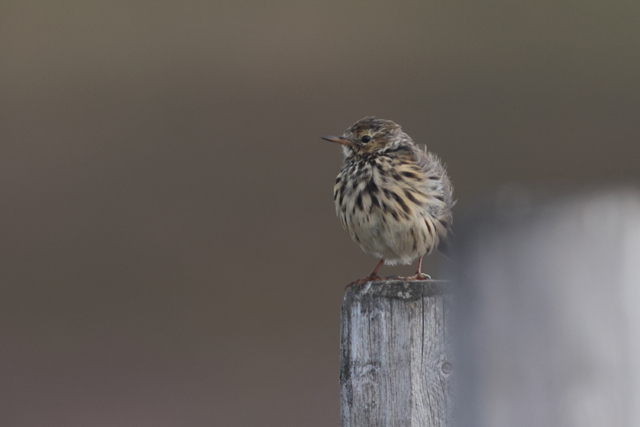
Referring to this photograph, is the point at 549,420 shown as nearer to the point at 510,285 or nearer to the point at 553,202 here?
the point at 510,285

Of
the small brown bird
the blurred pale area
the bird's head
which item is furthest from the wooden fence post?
the bird's head

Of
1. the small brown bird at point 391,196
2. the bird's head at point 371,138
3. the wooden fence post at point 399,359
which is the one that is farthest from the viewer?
the bird's head at point 371,138

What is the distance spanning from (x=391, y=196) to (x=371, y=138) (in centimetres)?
44

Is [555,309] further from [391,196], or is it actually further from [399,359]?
[391,196]

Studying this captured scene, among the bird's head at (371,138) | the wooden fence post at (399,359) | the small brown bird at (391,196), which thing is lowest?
the wooden fence post at (399,359)

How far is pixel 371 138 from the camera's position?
4055mm

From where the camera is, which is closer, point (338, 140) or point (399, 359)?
point (399, 359)

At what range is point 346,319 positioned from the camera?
2.21 m

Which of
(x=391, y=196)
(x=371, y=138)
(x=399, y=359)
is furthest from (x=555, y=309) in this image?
(x=371, y=138)

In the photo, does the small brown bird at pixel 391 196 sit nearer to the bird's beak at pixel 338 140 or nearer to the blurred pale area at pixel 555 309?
the bird's beak at pixel 338 140

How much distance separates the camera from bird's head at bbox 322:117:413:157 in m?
4.04

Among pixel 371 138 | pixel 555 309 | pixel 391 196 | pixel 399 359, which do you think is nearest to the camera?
pixel 555 309

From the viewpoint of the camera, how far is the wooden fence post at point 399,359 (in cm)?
198

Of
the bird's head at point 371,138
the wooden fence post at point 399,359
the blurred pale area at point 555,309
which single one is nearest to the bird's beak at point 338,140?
the bird's head at point 371,138
